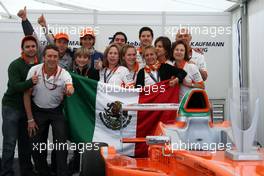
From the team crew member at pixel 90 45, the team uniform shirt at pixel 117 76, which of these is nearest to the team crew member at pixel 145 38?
the team uniform shirt at pixel 117 76

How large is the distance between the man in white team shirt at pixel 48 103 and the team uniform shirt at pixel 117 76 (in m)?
0.69

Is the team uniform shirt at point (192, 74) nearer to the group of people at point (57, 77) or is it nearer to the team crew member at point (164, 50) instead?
the group of people at point (57, 77)

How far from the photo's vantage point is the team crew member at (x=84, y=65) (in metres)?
6.18

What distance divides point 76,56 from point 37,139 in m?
1.24

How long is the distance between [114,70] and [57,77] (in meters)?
0.87

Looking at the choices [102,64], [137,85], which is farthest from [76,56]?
[137,85]

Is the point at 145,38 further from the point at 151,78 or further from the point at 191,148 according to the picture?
the point at 191,148

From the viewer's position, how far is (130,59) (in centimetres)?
621

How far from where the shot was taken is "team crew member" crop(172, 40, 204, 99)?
607cm

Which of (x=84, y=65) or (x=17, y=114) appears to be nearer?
(x=17, y=114)

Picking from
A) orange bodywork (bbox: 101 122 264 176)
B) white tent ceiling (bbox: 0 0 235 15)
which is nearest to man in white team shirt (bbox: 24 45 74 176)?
orange bodywork (bbox: 101 122 264 176)

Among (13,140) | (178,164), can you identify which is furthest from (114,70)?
(178,164)

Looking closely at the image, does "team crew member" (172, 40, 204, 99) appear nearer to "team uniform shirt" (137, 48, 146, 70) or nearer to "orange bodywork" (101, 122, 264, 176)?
"team uniform shirt" (137, 48, 146, 70)

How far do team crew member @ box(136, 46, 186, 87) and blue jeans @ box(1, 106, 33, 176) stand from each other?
1.58m
